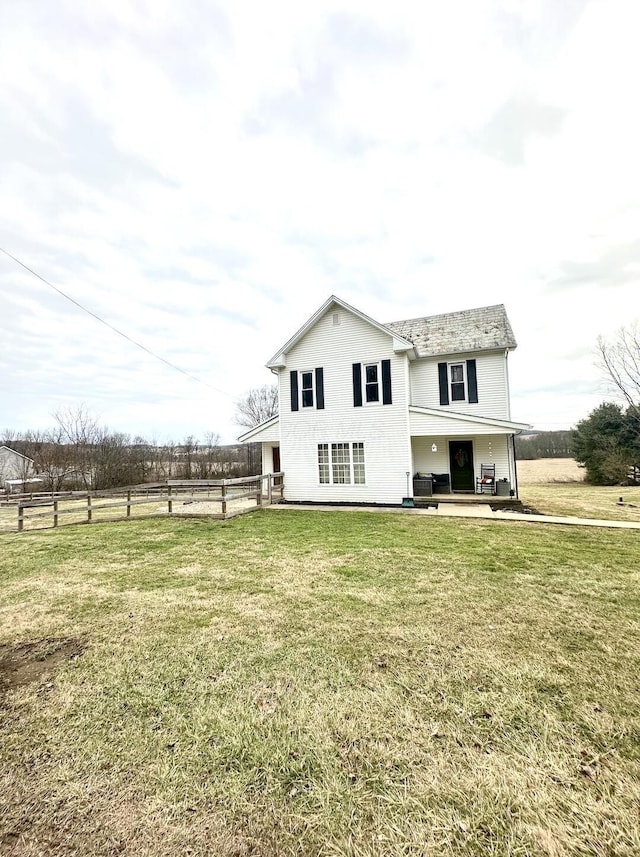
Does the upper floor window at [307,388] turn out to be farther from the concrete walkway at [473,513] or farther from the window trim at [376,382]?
the concrete walkway at [473,513]

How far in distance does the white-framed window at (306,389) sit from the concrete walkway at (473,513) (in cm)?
423

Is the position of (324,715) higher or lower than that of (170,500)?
lower

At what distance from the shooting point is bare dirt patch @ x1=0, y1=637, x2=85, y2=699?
3074 mm

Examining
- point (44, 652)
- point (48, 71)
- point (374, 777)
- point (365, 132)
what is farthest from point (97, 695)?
point (365, 132)

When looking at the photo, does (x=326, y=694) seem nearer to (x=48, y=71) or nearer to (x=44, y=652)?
(x=44, y=652)

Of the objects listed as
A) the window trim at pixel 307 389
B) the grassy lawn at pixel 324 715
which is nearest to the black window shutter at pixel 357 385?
the window trim at pixel 307 389

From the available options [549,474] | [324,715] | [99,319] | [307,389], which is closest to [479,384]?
[307,389]

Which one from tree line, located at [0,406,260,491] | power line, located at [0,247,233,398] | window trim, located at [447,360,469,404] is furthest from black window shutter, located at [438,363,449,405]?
tree line, located at [0,406,260,491]

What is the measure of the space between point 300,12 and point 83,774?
13.9 m

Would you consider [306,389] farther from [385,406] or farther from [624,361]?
[624,361]

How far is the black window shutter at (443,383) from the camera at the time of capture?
47.6 ft

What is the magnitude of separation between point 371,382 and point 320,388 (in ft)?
7.02

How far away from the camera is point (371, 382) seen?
13.4 metres

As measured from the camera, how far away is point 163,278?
1777 centimetres
